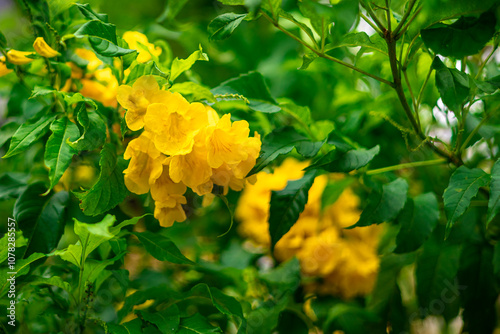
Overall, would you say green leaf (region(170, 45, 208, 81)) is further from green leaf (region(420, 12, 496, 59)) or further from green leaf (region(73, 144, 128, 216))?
green leaf (region(420, 12, 496, 59))

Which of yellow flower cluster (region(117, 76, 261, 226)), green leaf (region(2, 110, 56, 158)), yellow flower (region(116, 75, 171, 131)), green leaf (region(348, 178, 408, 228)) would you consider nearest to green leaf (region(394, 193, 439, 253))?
green leaf (region(348, 178, 408, 228))

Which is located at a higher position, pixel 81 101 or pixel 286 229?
pixel 81 101

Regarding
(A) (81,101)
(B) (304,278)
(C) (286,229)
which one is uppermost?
(A) (81,101)

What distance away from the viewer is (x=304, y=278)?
0.82 metres

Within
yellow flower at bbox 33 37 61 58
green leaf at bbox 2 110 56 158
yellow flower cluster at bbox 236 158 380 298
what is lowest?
yellow flower cluster at bbox 236 158 380 298

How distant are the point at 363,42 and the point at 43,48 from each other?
1.18 feet

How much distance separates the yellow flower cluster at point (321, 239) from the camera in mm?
791

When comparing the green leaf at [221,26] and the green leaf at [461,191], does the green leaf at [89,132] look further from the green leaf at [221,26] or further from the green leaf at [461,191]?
the green leaf at [461,191]

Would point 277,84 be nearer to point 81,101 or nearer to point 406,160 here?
point 406,160

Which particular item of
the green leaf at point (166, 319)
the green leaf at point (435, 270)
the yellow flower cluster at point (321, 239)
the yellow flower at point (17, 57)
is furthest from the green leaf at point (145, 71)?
the green leaf at point (435, 270)

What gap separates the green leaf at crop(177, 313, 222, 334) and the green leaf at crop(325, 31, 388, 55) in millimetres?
341

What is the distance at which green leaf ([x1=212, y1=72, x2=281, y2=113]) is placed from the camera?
22.2 inches

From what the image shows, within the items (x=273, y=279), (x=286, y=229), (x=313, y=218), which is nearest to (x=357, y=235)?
(x=313, y=218)

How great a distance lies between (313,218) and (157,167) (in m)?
0.44
